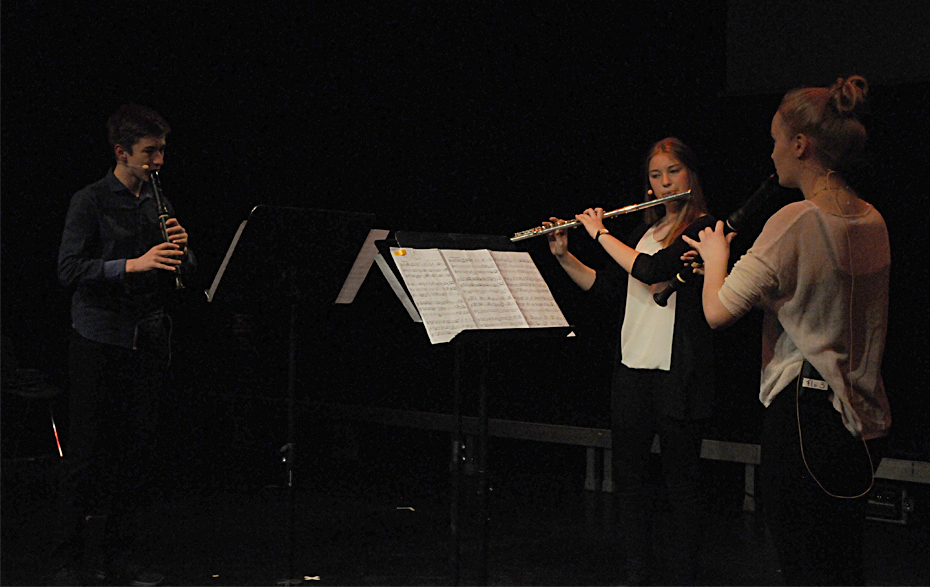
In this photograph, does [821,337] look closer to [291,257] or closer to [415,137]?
[291,257]

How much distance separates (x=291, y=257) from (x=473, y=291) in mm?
687

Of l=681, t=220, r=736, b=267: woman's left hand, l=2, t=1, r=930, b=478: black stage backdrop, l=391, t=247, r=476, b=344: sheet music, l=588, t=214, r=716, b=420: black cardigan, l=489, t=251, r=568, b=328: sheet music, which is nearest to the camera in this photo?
l=681, t=220, r=736, b=267: woman's left hand

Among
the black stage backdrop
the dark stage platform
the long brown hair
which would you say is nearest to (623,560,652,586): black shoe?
the dark stage platform

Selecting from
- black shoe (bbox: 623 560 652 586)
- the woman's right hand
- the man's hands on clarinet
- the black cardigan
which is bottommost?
black shoe (bbox: 623 560 652 586)

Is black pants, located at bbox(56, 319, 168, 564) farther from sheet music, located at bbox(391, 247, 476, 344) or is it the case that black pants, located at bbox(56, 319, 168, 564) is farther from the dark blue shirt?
sheet music, located at bbox(391, 247, 476, 344)

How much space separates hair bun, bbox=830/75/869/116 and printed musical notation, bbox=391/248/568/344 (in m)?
0.88

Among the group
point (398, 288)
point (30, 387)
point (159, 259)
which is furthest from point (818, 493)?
point (30, 387)

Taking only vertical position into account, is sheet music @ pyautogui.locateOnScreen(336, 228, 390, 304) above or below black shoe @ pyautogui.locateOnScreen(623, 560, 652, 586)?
above

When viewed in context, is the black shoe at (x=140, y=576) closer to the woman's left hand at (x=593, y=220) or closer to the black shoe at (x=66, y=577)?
the black shoe at (x=66, y=577)

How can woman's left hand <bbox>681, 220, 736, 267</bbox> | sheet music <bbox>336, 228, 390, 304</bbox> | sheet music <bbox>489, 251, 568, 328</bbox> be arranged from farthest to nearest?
sheet music <bbox>336, 228, 390, 304</bbox> → sheet music <bbox>489, 251, 568, 328</bbox> → woman's left hand <bbox>681, 220, 736, 267</bbox>

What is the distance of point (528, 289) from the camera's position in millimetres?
2338

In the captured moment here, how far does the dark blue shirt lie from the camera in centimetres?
270

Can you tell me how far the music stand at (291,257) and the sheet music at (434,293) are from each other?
54 cm

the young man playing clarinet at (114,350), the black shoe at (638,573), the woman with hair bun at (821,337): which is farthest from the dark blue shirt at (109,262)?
the woman with hair bun at (821,337)
